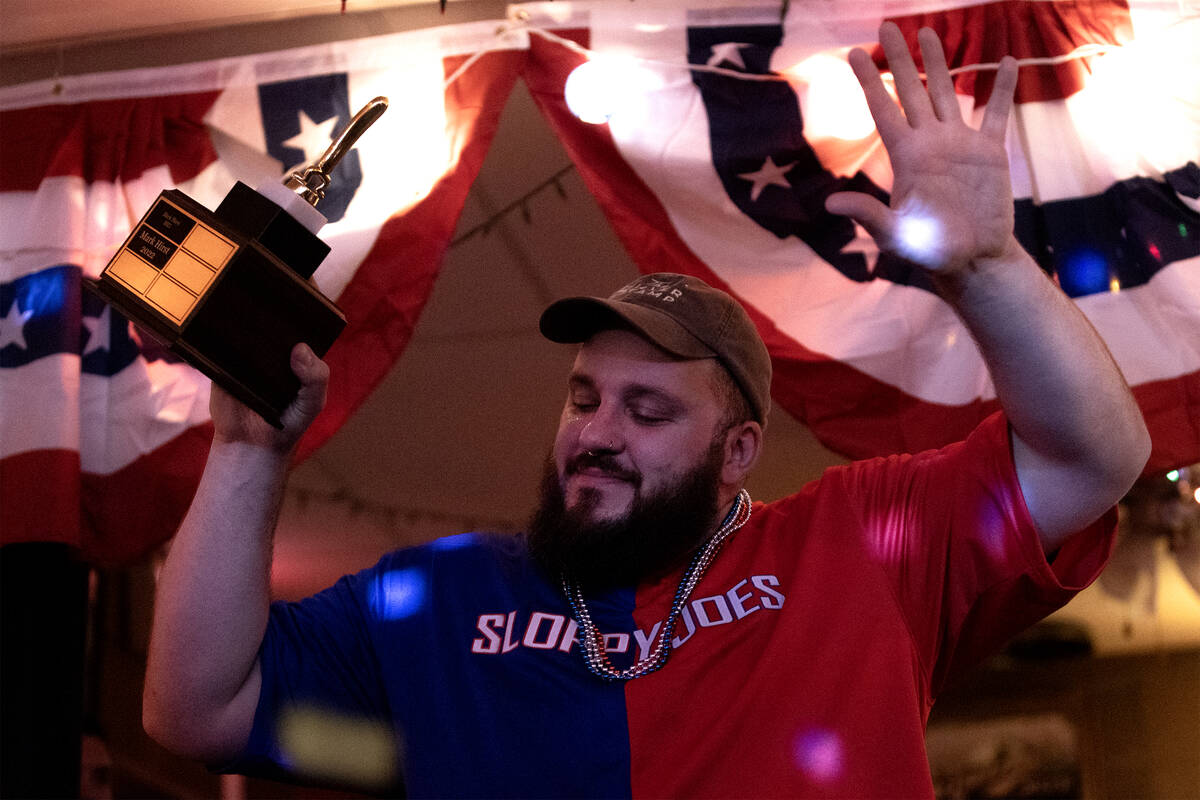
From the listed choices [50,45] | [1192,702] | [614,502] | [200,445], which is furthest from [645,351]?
[1192,702]

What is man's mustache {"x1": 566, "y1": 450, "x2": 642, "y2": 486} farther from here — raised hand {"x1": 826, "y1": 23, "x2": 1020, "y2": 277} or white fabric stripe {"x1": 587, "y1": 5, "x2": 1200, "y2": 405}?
white fabric stripe {"x1": 587, "y1": 5, "x2": 1200, "y2": 405}

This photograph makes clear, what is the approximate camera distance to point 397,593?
1.24m

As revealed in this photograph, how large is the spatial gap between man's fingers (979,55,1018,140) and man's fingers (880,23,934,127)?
6 centimetres

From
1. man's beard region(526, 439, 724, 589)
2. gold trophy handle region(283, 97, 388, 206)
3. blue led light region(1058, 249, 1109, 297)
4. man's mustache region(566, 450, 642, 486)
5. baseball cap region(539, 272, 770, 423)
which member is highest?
gold trophy handle region(283, 97, 388, 206)

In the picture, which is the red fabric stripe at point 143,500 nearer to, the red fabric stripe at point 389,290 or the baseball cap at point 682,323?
the red fabric stripe at point 389,290

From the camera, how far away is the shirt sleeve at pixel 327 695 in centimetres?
114

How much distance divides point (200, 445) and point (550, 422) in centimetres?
141

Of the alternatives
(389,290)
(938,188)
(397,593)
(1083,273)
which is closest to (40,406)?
(389,290)

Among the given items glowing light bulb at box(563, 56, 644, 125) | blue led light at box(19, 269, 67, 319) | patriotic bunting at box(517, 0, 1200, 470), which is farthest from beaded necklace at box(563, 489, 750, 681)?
blue led light at box(19, 269, 67, 319)

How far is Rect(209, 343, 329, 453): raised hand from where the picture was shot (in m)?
1.07

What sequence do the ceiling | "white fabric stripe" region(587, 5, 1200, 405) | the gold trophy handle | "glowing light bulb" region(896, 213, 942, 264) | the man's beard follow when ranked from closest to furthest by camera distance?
"glowing light bulb" region(896, 213, 942, 264) < the gold trophy handle < the man's beard < "white fabric stripe" region(587, 5, 1200, 405) < the ceiling

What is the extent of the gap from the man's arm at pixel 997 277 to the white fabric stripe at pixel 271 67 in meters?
0.91

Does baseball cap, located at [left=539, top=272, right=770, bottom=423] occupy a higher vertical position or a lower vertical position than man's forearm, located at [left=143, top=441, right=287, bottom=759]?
higher

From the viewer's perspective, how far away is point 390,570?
1.26 meters
